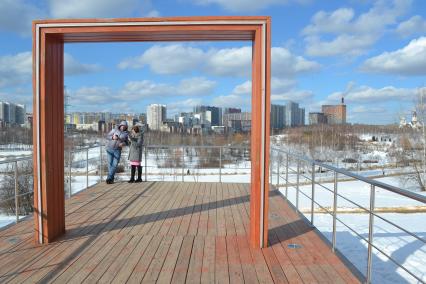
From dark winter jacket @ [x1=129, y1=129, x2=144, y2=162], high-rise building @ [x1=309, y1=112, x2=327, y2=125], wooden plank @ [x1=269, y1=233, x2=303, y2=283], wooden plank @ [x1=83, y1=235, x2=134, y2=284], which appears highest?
high-rise building @ [x1=309, y1=112, x2=327, y2=125]

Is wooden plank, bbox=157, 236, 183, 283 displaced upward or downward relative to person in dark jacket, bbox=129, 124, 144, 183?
downward

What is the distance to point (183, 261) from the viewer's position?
3.02 meters

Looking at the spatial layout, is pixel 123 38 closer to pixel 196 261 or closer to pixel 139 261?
pixel 139 261

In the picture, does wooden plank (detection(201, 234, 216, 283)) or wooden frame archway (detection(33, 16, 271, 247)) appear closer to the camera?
wooden plank (detection(201, 234, 216, 283))

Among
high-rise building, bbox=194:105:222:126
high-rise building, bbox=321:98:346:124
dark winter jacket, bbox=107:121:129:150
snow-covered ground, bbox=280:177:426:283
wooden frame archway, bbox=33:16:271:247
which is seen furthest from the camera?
high-rise building, bbox=321:98:346:124

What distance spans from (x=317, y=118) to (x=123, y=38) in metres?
42.1

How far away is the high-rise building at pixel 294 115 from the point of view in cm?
3531

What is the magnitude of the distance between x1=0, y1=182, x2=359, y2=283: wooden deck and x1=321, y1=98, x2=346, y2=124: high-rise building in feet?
136

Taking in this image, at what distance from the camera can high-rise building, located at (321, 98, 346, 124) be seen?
1742 inches

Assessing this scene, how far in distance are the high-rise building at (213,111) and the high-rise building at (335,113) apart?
20909mm

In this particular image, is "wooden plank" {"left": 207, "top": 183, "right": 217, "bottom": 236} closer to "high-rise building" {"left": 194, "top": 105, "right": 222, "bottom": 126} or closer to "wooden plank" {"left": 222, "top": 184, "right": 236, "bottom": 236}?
"wooden plank" {"left": 222, "top": 184, "right": 236, "bottom": 236}

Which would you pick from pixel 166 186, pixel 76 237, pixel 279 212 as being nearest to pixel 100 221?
pixel 76 237

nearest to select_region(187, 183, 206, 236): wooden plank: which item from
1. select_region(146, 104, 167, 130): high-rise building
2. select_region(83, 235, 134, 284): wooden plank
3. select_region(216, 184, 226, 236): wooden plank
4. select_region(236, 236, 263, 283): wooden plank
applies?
select_region(216, 184, 226, 236): wooden plank

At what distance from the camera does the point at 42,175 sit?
11.3 ft
